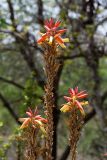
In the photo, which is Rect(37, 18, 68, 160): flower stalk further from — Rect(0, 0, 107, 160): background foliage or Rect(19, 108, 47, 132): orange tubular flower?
Rect(0, 0, 107, 160): background foliage

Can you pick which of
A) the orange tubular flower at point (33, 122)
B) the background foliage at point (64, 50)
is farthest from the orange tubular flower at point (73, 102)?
the background foliage at point (64, 50)

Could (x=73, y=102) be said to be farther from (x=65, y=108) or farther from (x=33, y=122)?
(x=33, y=122)

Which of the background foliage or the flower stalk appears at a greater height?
the background foliage

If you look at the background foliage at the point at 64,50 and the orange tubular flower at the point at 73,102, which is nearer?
the orange tubular flower at the point at 73,102

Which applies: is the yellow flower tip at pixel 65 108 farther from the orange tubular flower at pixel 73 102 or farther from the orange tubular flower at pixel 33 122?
the orange tubular flower at pixel 33 122

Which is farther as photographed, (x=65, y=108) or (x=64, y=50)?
(x=64, y=50)

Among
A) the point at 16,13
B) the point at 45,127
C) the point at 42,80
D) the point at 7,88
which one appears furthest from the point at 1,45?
the point at 45,127

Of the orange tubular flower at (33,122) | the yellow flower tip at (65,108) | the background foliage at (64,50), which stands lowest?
the orange tubular flower at (33,122)

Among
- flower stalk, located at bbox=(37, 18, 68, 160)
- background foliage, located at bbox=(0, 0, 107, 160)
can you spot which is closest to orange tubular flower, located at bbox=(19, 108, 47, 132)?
flower stalk, located at bbox=(37, 18, 68, 160)


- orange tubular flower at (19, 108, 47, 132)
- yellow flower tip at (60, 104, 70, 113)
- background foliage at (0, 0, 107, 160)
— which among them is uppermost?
background foliage at (0, 0, 107, 160)

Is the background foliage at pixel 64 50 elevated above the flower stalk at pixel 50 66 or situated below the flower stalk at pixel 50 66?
above

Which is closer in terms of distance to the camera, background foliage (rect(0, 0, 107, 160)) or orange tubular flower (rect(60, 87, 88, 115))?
orange tubular flower (rect(60, 87, 88, 115))

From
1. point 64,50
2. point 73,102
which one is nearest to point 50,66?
point 73,102
